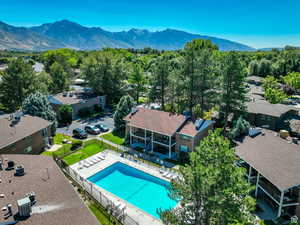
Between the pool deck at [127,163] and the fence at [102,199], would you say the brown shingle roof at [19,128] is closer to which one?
the fence at [102,199]

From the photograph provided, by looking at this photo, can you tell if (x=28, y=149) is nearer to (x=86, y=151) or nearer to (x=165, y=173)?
(x=86, y=151)

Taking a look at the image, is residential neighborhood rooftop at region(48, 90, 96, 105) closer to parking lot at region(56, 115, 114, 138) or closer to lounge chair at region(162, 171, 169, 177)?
parking lot at region(56, 115, 114, 138)

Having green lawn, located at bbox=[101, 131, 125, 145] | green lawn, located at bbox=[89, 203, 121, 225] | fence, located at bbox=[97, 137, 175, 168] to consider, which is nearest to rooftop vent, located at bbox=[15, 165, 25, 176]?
green lawn, located at bbox=[89, 203, 121, 225]

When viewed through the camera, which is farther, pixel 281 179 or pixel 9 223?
pixel 281 179

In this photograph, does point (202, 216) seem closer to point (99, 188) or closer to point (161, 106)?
point (99, 188)

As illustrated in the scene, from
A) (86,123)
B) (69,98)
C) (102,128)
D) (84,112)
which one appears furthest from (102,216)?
(69,98)

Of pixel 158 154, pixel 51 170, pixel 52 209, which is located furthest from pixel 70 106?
pixel 52 209
